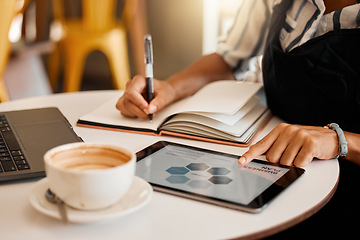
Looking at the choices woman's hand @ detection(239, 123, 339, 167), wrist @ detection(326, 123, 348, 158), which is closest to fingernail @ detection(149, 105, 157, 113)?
woman's hand @ detection(239, 123, 339, 167)

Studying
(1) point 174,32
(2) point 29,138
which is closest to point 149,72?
(2) point 29,138

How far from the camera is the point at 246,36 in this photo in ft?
4.58

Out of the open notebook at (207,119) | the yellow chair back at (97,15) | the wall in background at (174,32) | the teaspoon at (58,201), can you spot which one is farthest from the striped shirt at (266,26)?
the wall in background at (174,32)

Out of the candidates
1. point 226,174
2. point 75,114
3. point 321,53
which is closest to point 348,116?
point 321,53

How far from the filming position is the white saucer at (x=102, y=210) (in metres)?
0.63

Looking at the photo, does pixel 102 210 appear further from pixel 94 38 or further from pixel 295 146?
pixel 94 38

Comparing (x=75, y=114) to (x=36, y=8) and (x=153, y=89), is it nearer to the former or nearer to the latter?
(x=153, y=89)

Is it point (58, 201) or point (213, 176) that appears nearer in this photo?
point (58, 201)

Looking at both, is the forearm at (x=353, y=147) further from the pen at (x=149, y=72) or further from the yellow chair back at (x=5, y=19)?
the yellow chair back at (x=5, y=19)

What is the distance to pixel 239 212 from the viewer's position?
0.70m

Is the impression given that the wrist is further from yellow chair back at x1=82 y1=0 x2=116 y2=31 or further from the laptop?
yellow chair back at x1=82 y1=0 x2=116 y2=31

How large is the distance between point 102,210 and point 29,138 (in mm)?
358

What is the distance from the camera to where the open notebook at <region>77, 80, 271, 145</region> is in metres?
1.00

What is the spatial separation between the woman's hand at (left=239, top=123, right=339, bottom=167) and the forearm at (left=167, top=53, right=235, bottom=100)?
0.39 meters
